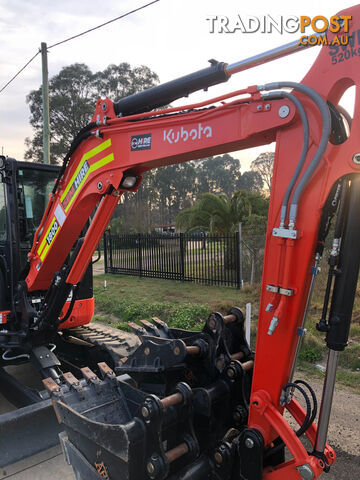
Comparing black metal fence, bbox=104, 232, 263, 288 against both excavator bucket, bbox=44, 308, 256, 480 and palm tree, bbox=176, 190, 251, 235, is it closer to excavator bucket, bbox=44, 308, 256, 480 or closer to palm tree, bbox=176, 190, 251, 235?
palm tree, bbox=176, 190, 251, 235

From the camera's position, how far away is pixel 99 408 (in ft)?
8.50

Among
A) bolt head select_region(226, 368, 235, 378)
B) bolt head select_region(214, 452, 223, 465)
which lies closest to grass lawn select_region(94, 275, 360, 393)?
bolt head select_region(226, 368, 235, 378)

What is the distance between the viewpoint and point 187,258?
13.3 m

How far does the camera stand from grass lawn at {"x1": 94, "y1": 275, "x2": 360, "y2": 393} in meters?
5.48

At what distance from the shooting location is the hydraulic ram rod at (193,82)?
2.27 metres

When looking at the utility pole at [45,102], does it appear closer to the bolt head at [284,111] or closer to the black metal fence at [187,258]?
the black metal fence at [187,258]

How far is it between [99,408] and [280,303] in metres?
1.39

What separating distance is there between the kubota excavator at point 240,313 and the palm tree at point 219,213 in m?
10.7

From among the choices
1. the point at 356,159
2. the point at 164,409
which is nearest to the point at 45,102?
the point at 164,409

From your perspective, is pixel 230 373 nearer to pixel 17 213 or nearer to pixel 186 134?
pixel 186 134

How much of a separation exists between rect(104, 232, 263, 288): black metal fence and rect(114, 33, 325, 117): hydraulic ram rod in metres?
8.63

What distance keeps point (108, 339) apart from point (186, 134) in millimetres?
2990

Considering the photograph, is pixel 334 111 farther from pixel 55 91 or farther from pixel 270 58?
pixel 55 91

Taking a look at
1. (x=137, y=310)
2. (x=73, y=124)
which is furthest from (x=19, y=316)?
(x=73, y=124)
